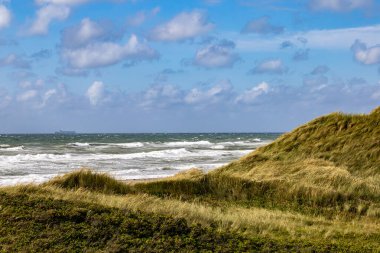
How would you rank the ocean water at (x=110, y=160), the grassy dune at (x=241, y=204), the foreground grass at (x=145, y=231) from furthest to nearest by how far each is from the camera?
the ocean water at (x=110, y=160)
the grassy dune at (x=241, y=204)
the foreground grass at (x=145, y=231)

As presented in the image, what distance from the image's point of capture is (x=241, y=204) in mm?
13680

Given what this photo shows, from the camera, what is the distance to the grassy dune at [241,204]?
759cm

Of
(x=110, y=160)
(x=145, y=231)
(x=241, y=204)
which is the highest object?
(x=145, y=231)

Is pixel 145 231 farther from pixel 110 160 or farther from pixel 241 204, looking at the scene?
pixel 110 160


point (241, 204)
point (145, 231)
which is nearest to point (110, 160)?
point (241, 204)

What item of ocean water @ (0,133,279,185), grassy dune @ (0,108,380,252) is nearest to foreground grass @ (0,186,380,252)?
grassy dune @ (0,108,380,252)

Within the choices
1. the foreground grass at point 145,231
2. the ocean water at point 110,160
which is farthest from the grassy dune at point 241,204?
the ocean water at point 110,160

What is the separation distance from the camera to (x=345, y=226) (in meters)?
10.8

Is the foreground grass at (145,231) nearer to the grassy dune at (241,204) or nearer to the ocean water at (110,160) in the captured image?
the grassy dune at (241,204)

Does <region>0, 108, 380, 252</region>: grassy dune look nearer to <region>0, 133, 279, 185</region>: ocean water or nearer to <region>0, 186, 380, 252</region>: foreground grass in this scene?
<region>0, 186, 380, 252</region>: foreground grass

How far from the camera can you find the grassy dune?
7.59 metres

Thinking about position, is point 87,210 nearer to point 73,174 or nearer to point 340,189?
point 73,174

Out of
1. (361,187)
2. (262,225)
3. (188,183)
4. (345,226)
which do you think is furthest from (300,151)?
(262,225)

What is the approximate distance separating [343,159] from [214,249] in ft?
40.2
